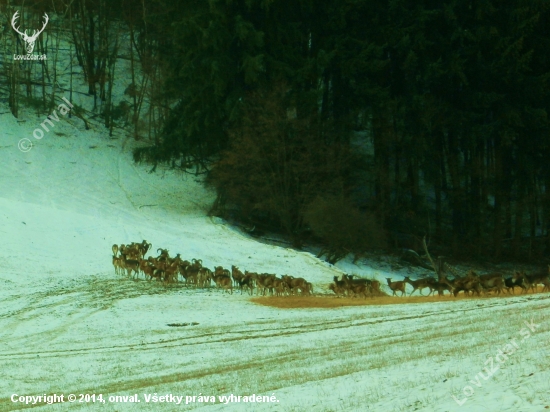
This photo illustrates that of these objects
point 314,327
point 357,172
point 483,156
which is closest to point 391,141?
point 357,172

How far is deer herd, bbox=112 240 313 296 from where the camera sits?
26188 millimetres

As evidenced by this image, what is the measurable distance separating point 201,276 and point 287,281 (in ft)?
11.8

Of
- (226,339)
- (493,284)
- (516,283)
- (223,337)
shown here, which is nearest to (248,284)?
(493,284)

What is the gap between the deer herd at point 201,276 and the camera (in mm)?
26188

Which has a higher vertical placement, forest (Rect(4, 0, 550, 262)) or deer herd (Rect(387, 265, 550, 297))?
forest (Rect(4, 0, 550, 262))

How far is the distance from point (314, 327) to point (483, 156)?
32998mm

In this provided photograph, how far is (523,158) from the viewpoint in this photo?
1805 inches

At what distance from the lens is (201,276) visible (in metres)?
28.2

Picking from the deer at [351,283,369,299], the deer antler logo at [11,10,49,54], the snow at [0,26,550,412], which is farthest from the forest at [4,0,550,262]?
the deer at [351,283,369,299]

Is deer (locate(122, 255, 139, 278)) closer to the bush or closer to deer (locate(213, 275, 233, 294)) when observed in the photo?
deer (locate(213, 275, 233, 294))

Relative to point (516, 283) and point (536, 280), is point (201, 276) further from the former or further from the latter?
point (536, 280)

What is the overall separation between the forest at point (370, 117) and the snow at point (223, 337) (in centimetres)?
431

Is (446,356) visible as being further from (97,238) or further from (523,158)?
(523,158)

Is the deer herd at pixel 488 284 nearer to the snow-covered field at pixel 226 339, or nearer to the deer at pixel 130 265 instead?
the snow-covered field at pixel 226 339
